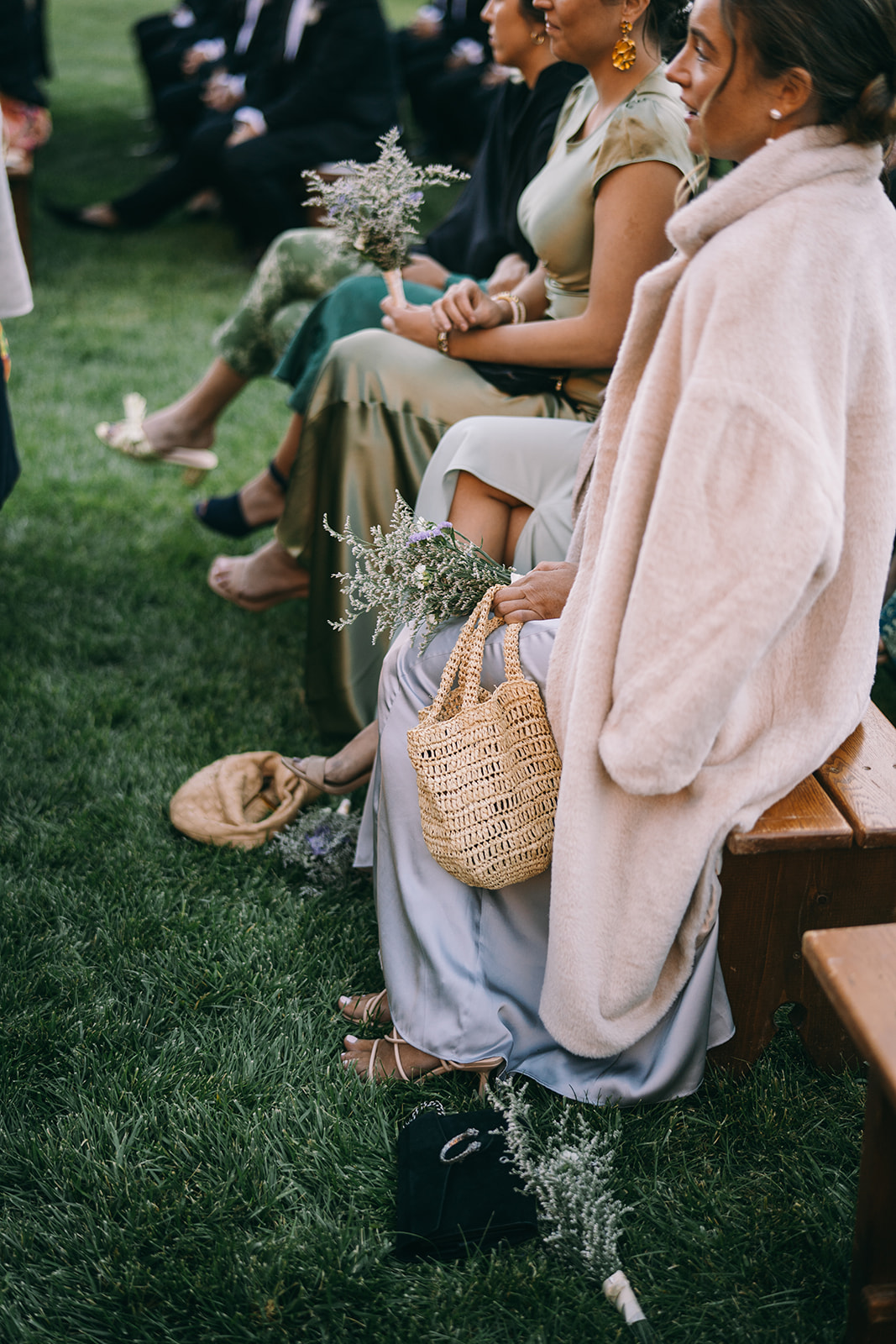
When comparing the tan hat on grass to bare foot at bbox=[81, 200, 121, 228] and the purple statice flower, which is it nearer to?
the purple statice flower

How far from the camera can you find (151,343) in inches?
229

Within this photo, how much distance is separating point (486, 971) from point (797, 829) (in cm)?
59

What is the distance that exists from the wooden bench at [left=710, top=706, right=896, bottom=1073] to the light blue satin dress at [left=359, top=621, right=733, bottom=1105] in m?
0.06

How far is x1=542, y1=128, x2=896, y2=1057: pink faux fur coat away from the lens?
55.0 inches

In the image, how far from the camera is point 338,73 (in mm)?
6238

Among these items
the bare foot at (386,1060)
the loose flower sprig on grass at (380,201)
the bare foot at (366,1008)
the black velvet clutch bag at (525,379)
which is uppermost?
the loose flower sprig on grass at (380,201)

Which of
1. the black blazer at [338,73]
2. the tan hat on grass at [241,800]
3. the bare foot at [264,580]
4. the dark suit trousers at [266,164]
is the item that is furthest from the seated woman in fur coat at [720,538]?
the black blazer at [338,73]

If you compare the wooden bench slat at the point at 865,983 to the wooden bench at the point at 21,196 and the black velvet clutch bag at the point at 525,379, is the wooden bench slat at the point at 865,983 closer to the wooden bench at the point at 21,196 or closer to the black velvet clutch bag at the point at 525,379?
the black velvet clutch bag at the point at 525,379

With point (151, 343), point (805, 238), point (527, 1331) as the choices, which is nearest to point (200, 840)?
point (527, 1331)

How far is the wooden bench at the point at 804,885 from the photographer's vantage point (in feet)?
5.62

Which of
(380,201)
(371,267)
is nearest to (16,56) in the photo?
(371,267)

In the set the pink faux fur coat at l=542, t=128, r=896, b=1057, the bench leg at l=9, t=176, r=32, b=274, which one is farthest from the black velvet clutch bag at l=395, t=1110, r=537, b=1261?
the bench leg at l=9, t=176, r=32, b=274

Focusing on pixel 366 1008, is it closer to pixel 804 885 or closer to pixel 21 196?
pixel 804 885

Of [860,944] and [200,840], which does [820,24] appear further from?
[200,840]
